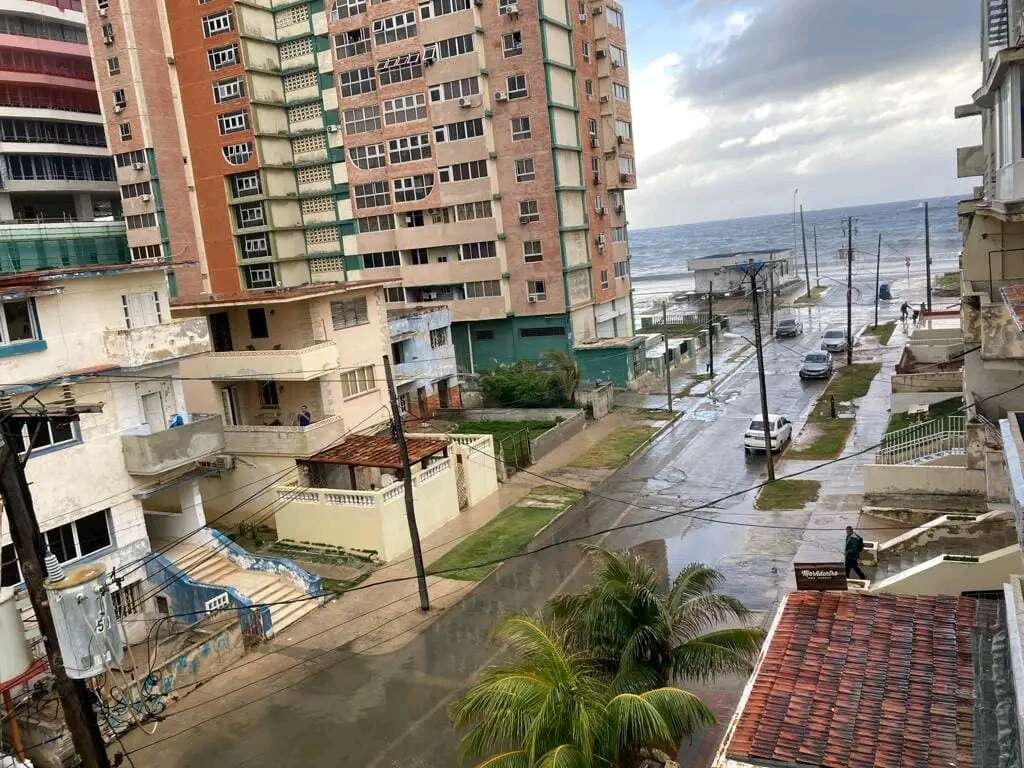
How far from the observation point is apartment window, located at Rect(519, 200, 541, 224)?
45.0 m

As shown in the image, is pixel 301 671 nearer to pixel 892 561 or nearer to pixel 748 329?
pixel 892 561

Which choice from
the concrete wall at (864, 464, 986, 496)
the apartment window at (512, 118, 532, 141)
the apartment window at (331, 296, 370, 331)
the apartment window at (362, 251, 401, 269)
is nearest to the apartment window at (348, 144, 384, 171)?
the apartment window at (362, 251, 401, 269)

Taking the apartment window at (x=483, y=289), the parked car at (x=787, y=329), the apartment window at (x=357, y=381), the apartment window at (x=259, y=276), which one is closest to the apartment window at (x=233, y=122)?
the apartment window at (x=259, y=276)

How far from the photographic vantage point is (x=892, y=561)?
62.0 feet

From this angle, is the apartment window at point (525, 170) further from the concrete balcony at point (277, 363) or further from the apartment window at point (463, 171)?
the concrete balcony at point (277, 363)

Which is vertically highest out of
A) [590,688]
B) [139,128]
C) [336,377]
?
[139,128]

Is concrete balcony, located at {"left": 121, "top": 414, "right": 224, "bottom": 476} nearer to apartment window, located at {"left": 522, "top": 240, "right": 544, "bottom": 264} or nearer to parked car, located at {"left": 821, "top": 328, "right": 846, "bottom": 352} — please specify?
apartment window, located at {"left": 522, "top": 240, "right": 544, "bottom": 264}

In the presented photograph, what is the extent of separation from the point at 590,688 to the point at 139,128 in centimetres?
5291

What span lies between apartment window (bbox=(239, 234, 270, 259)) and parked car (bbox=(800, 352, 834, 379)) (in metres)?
35.9

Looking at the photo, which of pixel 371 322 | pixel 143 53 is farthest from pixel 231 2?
pixel 371 322

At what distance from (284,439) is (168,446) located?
6.03 meters

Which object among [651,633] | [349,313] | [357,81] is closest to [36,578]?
[651,633]

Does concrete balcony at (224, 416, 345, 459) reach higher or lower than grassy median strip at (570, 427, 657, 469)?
higher

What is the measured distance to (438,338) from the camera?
42531mm
